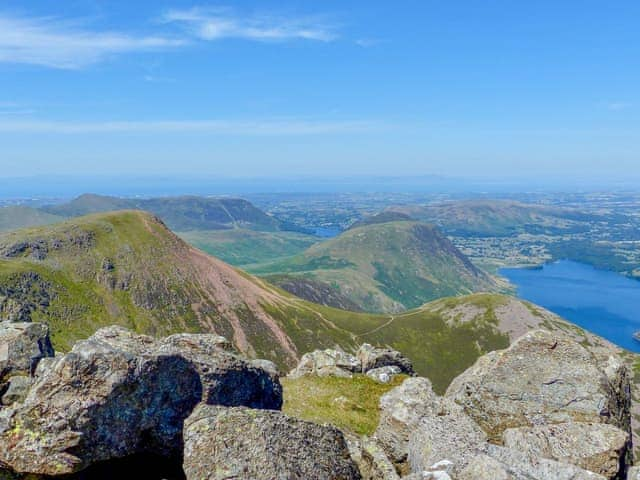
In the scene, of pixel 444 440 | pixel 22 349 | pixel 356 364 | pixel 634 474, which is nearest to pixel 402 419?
pixel 444 440

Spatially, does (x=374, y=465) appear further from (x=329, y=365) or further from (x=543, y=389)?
(x=329, y=365)

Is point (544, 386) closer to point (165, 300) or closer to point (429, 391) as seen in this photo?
point (429, 391)

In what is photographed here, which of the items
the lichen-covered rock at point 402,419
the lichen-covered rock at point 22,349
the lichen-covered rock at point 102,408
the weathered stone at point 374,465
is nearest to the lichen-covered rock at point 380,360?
the lichen-covered rock at point 402,419

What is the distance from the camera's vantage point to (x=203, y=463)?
12.9 m

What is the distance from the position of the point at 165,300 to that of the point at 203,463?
186 meters

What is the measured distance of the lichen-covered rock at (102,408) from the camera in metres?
14.3

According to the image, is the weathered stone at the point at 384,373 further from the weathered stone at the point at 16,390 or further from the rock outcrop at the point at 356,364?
the weathered stone at the point at 16,390

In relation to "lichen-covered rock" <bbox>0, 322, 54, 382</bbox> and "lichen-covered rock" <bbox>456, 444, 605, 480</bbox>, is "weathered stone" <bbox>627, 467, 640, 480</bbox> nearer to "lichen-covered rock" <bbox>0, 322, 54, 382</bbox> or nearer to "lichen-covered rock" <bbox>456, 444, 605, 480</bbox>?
"lichen-covered rock" <bbox>456, 444, 605, 480</bbox>

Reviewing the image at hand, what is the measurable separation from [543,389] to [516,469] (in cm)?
838

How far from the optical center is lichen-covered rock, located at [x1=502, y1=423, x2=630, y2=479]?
1581 cm

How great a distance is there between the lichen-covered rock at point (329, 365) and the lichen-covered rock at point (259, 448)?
3005 cm

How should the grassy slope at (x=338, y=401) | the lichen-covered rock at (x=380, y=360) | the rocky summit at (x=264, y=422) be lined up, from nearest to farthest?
the rocky summit at (x=264, y=422) < the grassy slope at (x=338, y=401) < the lichen-covered rock at (x=380, y=360)

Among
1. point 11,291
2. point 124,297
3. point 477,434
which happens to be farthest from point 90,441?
point 124,297

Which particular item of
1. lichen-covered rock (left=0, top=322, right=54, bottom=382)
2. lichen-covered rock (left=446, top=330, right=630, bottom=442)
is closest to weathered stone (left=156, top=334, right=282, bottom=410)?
lichen-covered rock (left=0, top=322, right=54, bottom=382)
